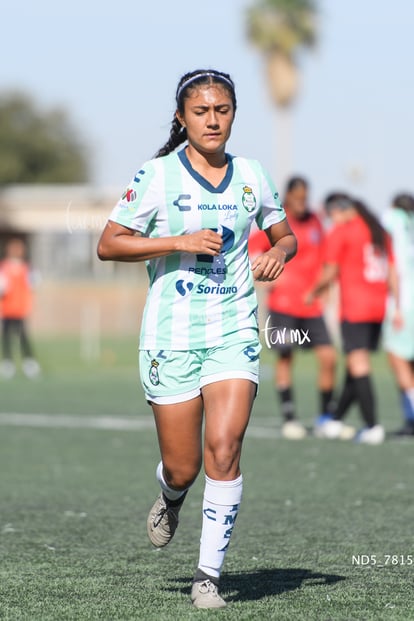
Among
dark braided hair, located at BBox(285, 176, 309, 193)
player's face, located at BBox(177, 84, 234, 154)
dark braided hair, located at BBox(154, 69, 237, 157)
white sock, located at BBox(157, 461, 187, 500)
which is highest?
dark braided hair, located at BBox(154, 69, 237, 157)

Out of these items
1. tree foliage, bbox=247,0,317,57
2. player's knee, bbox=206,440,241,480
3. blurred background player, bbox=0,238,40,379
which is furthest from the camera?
tree foliage, bbox=247,0,317,57

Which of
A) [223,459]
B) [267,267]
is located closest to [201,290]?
[267,267]

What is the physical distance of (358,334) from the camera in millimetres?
12055

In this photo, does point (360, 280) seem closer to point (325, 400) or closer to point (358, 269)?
point (358, 269)

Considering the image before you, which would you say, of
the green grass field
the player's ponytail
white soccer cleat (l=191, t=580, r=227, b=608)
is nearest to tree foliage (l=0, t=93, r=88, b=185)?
the green grass field

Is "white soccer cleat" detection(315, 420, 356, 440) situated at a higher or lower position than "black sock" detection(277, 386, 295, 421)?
lower

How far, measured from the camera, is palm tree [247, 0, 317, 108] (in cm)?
4959

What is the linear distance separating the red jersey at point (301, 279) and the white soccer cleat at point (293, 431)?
1071 millimetres

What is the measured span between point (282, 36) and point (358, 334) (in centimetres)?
3973

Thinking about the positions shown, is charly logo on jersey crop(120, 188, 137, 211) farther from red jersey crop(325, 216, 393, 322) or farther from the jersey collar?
red jersey crop(325, 216, 393, 322)

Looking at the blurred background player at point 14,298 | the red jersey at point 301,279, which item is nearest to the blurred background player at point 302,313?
the red jersey at point 301,279

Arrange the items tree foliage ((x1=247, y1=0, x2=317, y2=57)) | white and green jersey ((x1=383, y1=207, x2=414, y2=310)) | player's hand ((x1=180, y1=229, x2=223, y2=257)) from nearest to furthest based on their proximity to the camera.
→ player's hand ((x1=180, y1=229, x2=223, y2=257)) < white and green jersey ((x1=383, y1=207, x2=414, y2=310)) < tree foliage ((x1=247, y1=0, x2=317, y2=57))

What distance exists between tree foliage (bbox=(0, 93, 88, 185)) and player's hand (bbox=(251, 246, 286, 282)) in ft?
239

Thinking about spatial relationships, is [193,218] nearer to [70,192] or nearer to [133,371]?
[133,371]
